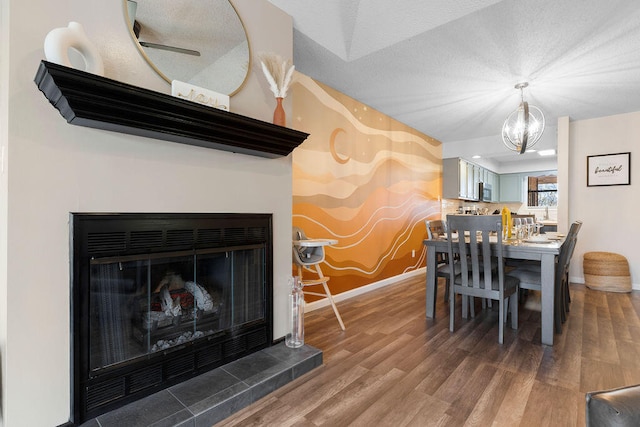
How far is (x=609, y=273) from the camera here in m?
3.89

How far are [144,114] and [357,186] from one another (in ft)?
8.83

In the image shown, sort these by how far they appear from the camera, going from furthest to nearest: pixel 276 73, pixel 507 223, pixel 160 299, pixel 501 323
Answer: pixel 507 223
pixel 501 323
pixel 276 73
pixel 160 299

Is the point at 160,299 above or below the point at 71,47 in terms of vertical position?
below

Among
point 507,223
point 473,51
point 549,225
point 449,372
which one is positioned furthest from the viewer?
point 549,225

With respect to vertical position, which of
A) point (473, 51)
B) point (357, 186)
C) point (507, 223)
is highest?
point (473, 51)

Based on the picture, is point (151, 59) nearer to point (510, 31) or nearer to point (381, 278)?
point (510, 31)

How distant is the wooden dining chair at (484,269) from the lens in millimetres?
2344

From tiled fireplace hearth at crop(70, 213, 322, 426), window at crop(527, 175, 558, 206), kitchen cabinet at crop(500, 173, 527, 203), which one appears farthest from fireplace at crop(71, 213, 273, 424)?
window at crop(527, 175, 558, 206)

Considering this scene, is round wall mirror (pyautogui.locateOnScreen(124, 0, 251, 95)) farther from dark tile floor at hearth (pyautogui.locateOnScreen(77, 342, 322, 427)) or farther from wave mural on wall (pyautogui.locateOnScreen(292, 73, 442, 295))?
dark tile floor at hearth (pyautogui.locateOnScreen(77, 342, 322, 427))

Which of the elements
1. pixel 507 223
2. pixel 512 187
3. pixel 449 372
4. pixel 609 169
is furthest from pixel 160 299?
pixel 512 187

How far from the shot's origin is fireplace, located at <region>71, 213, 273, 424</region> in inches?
53.2

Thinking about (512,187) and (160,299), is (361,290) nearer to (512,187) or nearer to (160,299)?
(160,299)

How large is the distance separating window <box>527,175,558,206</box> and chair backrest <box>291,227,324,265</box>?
7492 mm

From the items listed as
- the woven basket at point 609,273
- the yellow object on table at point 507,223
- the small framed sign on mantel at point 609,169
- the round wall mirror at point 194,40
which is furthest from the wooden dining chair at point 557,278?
the round wall mirror at point 194,40
